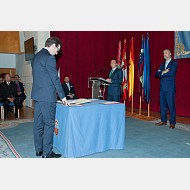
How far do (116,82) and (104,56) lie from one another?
13.8 ft

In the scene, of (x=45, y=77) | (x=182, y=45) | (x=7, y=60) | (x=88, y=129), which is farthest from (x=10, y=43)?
(x=88, y=129)

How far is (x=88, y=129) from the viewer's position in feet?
8.59

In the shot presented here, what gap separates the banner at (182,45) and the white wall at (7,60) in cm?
805

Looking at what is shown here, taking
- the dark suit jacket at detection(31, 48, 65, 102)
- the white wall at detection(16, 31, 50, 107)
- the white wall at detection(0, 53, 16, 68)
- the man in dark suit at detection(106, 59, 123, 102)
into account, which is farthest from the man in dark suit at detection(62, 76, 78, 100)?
the white wall at detection(0, 53, 16, 68)

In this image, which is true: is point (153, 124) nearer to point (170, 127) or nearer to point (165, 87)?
point (170, 127)

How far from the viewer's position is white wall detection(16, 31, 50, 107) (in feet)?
22.9

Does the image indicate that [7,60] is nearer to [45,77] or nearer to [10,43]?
[10,43]

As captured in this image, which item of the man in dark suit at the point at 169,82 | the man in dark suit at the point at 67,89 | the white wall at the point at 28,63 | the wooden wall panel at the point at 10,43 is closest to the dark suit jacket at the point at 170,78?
the man in dark suit at the point at 169,82

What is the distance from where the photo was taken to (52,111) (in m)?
2.48

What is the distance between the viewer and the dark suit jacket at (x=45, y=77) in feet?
7.63

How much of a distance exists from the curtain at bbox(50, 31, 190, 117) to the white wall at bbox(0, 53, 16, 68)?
425 cm

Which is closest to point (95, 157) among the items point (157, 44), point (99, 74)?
point (157, 44)

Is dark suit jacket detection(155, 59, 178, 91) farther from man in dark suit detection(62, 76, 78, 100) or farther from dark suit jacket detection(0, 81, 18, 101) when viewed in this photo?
dark suit jacket detection(0, 81, 18, 101)

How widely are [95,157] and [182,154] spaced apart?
50.0 inches
